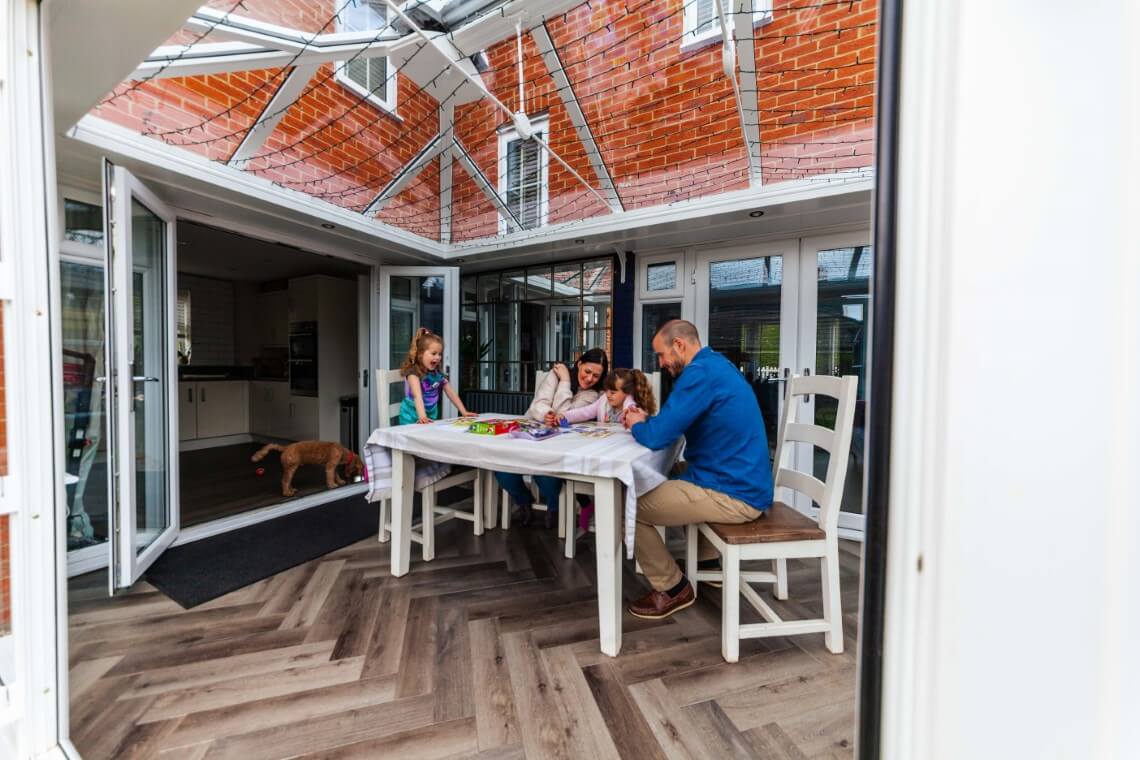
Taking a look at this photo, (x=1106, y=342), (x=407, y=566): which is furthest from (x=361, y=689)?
(x=1106, y=342)

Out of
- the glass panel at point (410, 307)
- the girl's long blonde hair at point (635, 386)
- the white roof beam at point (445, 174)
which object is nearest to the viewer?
the girl's long blonde hair at point (635, 386)

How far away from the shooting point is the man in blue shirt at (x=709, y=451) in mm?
1986

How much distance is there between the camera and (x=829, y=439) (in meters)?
1.98

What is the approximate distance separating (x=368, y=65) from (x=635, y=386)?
2887 mm

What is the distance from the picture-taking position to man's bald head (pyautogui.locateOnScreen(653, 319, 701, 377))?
220cm

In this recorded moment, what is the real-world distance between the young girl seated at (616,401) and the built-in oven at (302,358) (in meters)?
4.50

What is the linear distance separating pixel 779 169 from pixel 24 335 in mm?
3296

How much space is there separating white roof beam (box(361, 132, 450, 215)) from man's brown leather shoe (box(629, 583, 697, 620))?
3269 mm

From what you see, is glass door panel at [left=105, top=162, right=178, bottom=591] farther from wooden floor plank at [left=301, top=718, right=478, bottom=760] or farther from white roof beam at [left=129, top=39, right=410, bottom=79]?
wooden floor plank at [left=301, top=718, right=478, bottom=760]

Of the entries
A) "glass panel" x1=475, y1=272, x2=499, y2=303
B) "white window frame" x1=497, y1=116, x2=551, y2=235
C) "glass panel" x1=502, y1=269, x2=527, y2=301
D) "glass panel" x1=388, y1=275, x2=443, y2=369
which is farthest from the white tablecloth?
"glass panel" x1=475, y1=272, x2=499, y2=303

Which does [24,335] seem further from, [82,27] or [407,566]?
[407,566]

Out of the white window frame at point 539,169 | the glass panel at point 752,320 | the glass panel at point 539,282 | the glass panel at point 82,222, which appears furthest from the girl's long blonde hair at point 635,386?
the glass panel at point 82,222

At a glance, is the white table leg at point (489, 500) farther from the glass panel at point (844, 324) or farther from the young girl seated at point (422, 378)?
the glass panel at point (844, 324)

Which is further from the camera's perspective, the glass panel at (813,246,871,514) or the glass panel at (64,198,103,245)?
the glass panel at (813,246,871,514)
